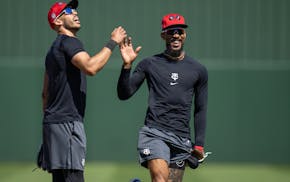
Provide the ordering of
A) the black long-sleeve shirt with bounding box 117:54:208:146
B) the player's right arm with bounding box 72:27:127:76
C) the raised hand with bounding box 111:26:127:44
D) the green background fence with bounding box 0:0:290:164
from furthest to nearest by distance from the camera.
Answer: the green background fence with bounding box 0:0:290:164
the black long-sleeve shirt with bounding box 117:54:208:146
the raised hand with bounding box 111:26:127:44
the player's right arm with bounding box 72:27:127:76

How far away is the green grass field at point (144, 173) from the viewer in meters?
12.0

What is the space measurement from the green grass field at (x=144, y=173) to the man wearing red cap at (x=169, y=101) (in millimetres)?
4380

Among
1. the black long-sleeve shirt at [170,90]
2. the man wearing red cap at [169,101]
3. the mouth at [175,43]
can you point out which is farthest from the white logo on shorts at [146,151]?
the mouth at [175,43]

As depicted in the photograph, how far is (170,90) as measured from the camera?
7.46 metres

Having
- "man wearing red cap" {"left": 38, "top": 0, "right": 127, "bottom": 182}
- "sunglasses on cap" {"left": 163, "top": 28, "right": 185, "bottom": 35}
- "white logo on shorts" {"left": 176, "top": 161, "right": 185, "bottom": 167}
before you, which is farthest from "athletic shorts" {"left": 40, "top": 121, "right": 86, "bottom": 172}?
"sunglasses on cap" {"left": 163, "top": 28, "right": 185, "bottom": 35}

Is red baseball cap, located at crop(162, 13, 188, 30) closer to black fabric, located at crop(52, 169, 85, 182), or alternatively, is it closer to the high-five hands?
the high-five hands

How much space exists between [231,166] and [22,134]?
4.11 meters

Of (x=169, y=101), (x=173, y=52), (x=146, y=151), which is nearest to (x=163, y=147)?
(x=146, y=151)

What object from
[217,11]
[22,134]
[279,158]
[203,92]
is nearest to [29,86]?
[22,134]

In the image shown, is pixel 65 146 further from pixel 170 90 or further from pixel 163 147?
pixel 170 90

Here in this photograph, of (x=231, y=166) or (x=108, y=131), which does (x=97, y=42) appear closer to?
(x=108, y=131)

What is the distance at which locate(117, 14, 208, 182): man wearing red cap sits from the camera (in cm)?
735

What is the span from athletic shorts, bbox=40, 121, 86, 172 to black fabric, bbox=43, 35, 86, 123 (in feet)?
0.23

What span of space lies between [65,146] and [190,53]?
9004 millimetres
